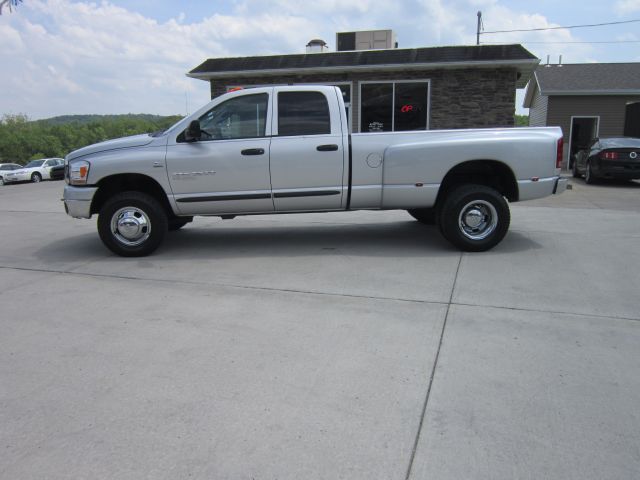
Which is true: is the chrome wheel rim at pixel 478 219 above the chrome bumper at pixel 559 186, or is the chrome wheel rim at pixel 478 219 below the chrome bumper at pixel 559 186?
below

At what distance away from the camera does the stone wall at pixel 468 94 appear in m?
15.4

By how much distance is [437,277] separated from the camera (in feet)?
18.4

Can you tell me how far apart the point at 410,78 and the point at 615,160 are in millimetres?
6270

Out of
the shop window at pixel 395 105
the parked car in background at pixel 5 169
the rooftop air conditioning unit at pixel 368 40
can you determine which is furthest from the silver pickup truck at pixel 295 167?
the parked car in background at pixel 5 169

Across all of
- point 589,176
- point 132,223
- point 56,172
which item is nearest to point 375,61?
point 589,176

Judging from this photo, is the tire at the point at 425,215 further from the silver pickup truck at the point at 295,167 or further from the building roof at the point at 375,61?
the building roof at the point at 375,61

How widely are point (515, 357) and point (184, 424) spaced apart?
2.24 m

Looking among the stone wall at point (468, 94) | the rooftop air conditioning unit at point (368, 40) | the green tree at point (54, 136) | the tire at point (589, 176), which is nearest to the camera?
the stone wall at point (468, 94)

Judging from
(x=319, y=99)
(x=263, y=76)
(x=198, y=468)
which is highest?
(x=263, y=76)

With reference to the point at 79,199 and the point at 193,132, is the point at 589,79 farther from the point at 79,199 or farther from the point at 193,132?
the point at 79,199

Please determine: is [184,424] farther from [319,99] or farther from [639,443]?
[319,99]

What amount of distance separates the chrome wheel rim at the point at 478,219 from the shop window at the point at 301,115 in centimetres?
197

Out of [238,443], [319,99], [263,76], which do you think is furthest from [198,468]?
[263,76]

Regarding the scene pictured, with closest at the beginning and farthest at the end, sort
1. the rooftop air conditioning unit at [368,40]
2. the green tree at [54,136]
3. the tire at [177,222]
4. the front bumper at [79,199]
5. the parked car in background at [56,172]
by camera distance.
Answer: the front bumper at [79,199]
the tire at [177,222]
the rooftop air conditioning unit at [368,40]
the parked car in background at [56,172]
the green tree at [54,136]
